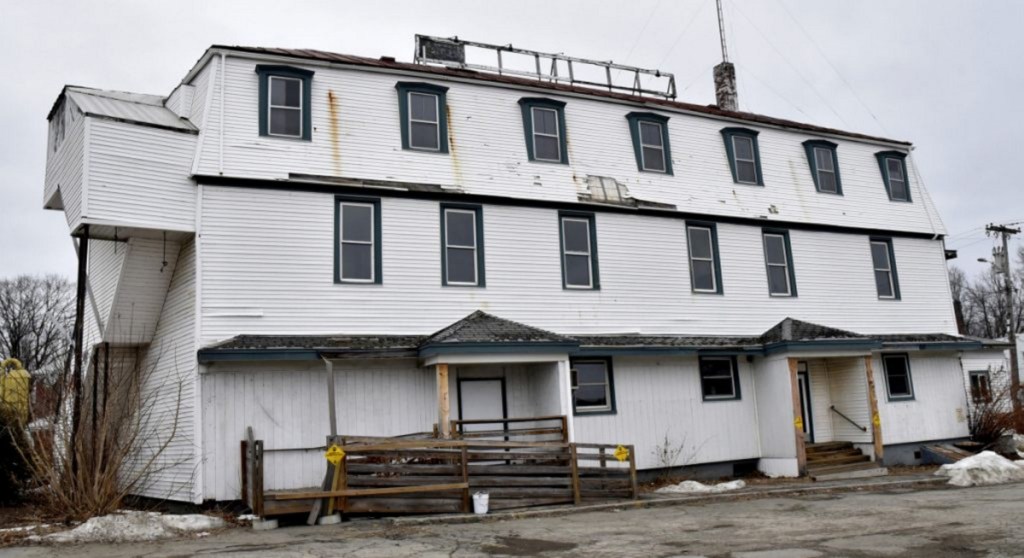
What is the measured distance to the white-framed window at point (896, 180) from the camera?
25.2 meters

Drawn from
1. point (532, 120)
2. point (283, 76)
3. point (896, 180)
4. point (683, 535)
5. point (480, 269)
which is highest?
point (283, 76)

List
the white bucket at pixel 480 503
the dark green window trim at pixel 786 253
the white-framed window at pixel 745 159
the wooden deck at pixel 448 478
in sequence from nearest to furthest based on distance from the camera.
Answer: the wooden deck at pixel 448 478, the white bucket at pixel 480 503, the dark green window trim at pixel 786 253, the white-framed window at pixel 745 159

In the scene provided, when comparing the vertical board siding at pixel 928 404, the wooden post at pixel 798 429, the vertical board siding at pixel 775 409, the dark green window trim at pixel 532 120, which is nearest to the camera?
the wooden post at pixel 798 429

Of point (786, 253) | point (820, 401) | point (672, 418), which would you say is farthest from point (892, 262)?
point (672, 418)

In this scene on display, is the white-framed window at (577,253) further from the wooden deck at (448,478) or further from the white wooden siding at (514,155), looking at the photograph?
the wooden deck at (448,478)

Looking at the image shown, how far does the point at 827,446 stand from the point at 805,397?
1447mm

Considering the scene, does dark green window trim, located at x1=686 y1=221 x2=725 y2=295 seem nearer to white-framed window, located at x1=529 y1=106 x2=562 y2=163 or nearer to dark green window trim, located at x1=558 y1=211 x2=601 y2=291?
dark green window trim, located at x1=558 y1=211 x2=601 y2=291

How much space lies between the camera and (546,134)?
20.3 metres

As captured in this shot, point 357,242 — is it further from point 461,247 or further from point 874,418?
point 874,418

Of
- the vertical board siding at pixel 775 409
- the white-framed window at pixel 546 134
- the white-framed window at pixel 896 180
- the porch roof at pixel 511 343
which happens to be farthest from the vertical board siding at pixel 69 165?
the white-framed window at pixel 896 180

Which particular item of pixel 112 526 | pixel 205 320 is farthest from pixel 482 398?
pixel 112 526

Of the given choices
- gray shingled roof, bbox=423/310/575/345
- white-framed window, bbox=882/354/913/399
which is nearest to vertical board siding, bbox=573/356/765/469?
gray shingled roof, bbox=423/310/575/345

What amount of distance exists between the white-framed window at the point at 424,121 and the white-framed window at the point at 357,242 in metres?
2.05

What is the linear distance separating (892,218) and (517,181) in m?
12.0
